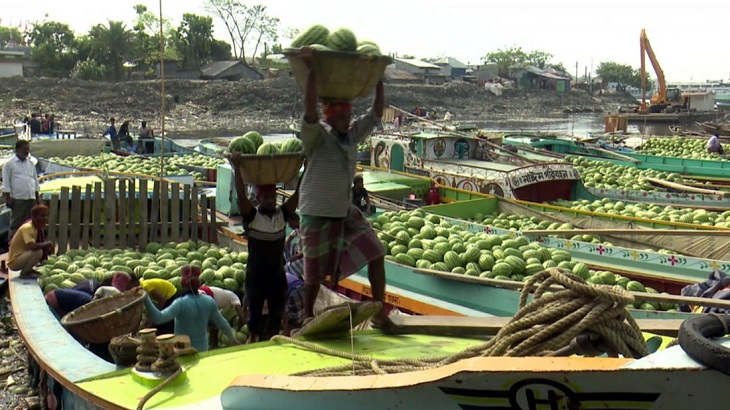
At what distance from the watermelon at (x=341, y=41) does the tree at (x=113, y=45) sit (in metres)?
61.2

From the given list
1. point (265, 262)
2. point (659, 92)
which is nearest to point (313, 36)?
point (265, 262)

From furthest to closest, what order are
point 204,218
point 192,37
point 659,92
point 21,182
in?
1. point 192,37
2. point 659,92
3. point 21,182
4. point 204,218

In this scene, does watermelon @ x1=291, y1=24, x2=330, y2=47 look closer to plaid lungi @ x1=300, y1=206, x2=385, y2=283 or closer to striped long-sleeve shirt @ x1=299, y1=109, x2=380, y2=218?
striped long-sleeve shirt @ x1=299, y1=109, x2=380, y2=218

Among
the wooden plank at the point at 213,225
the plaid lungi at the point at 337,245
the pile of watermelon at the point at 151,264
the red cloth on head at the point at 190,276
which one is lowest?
the pile of watermelon at the point at 151,264

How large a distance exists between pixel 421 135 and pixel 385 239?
8.14m

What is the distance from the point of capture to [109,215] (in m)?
7.93

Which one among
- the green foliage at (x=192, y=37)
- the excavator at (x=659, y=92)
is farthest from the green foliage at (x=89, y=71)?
the excavator at (x=659, y=92)

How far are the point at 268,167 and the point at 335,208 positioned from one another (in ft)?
3.19

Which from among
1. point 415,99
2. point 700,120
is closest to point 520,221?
point 700,120

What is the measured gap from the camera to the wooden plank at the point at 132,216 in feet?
26.3

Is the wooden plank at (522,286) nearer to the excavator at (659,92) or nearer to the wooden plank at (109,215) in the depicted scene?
the wooden plank at (109,215)

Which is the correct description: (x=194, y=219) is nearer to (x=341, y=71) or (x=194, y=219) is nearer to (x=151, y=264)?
(x=151, y=264)

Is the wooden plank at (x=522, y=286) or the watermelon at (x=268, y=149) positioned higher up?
the watermelon at (x=268, y=149)

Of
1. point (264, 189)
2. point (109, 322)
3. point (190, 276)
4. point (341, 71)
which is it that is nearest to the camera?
point (341, 71)
